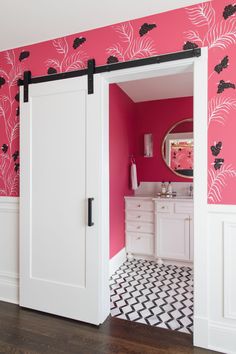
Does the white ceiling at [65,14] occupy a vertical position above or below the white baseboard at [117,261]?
above

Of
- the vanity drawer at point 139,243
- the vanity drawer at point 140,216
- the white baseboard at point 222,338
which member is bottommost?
the white baseboard at point 222,338

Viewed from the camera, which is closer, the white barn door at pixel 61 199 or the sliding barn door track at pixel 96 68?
the sliding barn door track at pixel 96 68

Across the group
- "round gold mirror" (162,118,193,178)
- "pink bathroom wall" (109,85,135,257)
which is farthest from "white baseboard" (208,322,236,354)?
"round gold mirror" (162,118,193,178)

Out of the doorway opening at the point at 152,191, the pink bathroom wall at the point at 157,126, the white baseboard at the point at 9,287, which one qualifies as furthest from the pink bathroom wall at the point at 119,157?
the white baseboard at the point at 9,287

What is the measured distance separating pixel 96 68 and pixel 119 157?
1.64m

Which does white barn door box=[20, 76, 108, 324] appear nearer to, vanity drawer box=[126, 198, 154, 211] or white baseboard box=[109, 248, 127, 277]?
white baseboard box=[109, 248, 127, 277]

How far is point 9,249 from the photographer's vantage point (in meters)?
2.54

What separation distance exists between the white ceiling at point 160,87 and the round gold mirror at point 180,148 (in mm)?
483

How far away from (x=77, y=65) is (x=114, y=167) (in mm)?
1520

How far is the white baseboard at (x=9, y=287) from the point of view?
249 cm

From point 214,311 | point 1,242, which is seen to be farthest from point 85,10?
point 214,311

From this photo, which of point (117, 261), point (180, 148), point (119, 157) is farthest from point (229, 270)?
point (180, 148)

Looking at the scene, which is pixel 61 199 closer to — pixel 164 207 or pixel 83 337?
pixel 83 337

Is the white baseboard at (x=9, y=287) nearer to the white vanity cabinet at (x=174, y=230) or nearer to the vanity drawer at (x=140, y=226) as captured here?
the vanity drawer at (x=140, y=226)
